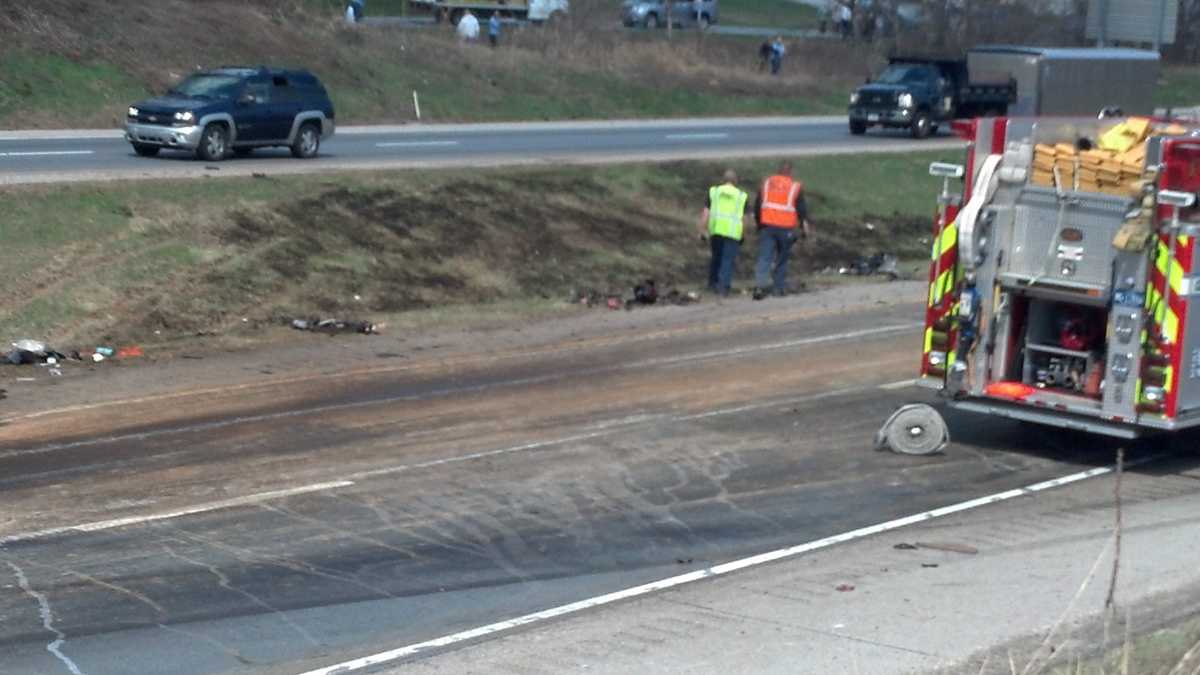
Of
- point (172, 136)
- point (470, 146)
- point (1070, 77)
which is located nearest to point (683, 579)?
point (172, 136)

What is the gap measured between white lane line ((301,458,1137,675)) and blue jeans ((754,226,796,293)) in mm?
11577

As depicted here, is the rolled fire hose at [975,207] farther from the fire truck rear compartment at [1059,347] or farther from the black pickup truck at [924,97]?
the black pickup truck at [924,97]

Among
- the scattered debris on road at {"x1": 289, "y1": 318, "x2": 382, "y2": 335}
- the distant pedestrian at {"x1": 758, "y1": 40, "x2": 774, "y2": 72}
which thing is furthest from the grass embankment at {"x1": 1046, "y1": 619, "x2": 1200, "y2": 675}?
the distant pedestrian at {"x1": 758, "y1": 40, "x2": 774, "y2": 72}

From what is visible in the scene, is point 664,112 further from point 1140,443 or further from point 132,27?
point 1140,443

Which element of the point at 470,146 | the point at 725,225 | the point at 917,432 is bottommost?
the point at 917,432

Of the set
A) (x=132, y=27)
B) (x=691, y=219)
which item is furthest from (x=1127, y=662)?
(x=132, y=27)

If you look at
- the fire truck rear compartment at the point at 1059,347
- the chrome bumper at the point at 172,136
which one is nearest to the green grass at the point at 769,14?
the chrome bumper at the point at 172,136

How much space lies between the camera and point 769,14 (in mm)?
95312

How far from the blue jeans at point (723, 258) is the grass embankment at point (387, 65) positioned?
21.7 metres

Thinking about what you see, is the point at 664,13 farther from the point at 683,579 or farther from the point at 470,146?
the point at 683,579

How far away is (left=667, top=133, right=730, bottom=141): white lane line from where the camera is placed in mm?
45525

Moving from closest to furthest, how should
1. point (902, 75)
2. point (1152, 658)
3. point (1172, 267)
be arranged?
point (1152, 658) → point (1172, 267) → point (902, 75)

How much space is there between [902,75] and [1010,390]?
3762cm

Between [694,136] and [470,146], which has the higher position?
[470,146]
